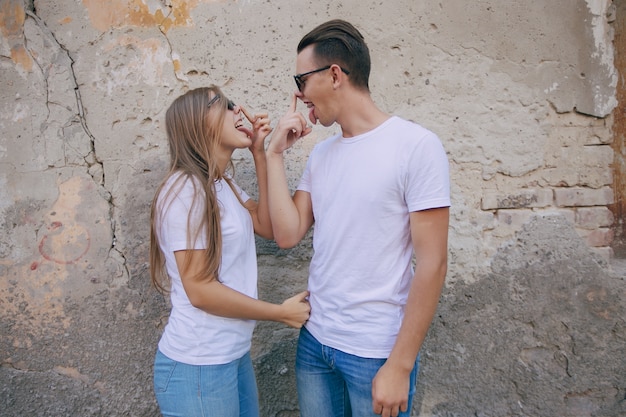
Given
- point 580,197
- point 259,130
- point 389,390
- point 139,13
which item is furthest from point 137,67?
point 580,197

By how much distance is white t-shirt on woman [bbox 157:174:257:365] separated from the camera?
156 cm

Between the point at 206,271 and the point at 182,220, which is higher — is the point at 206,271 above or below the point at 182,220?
below

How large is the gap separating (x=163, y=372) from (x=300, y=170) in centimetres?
110

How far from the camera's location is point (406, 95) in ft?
7.48

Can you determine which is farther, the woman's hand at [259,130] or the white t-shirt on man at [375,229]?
the woman's hand at [259,130]

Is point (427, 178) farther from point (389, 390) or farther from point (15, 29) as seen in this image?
point (15, 29)

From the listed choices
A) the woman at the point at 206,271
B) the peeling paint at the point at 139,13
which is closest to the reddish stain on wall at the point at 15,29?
the peeling paint at the point at 139,13

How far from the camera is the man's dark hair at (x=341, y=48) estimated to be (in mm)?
1624

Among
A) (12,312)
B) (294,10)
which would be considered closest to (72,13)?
(294,10)

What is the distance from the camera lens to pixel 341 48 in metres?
1.62

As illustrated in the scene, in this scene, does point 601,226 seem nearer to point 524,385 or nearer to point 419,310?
point 524,385

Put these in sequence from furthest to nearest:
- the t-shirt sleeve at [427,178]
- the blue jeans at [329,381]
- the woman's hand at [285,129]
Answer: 1. the woman's hand at [285,129]
2. the blue jeans at [329,381]
3. the t-shirt sleeve at [427,178]

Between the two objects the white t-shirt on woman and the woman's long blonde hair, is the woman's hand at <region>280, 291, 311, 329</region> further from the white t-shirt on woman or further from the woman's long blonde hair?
the woman's long blonde hair

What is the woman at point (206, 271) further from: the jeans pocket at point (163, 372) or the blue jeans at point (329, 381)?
the blue jeans at point (329, 381)
